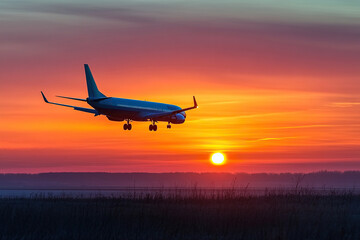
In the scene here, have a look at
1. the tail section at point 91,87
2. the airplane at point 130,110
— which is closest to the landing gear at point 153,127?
the airplane at point 130,110

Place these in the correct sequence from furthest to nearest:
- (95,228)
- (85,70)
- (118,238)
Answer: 1. (85,70)
2. (95,228)
3. (118,238)

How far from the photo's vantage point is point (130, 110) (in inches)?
3546

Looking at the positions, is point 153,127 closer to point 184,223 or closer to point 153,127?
point 153,127

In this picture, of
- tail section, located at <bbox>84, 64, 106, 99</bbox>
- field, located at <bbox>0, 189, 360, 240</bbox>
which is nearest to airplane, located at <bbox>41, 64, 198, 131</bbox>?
tail section, located at <bbox>84, 64, 106, 99</bbox>

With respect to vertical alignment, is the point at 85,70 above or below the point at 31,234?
above

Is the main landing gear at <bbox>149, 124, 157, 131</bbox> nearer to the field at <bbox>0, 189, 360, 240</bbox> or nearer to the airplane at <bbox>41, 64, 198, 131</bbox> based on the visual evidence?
the airplane at <bbox>41, 64, 198, 131</bbox>

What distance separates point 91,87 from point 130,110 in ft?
30.7

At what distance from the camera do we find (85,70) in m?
97.9

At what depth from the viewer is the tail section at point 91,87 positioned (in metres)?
95.4

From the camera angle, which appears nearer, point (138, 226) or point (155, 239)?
point (155, 239)

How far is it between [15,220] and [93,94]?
53933 millimetres

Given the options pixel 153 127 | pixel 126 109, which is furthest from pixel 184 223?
pixel 126 109

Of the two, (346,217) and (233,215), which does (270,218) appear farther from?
(346,217)

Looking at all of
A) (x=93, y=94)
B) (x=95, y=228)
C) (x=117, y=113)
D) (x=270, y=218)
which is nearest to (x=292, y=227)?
(x=270, y=218)
